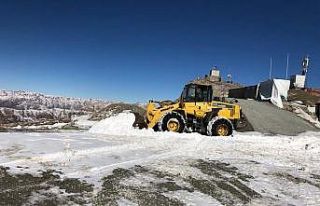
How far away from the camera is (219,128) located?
22219mm

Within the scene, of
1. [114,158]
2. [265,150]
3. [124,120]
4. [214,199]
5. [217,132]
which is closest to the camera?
[214,199]

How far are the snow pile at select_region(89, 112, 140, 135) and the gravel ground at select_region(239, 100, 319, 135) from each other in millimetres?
7455

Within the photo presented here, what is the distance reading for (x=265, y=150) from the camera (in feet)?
55.6

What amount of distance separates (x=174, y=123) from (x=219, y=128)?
2267 millimetres

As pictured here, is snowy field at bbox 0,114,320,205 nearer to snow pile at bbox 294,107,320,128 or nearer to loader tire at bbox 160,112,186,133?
loader tire at bbox 160,112,186,133

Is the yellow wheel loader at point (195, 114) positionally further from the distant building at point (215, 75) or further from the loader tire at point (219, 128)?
the distant building at point (215, 75)

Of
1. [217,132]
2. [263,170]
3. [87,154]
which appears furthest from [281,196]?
[217,132]

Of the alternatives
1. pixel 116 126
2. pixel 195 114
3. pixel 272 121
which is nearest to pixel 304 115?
pixel 272 121

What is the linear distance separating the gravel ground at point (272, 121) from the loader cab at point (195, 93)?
15.2 ft

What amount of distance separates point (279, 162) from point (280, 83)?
100 feet

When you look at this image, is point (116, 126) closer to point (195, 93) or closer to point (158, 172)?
point (195, 93)

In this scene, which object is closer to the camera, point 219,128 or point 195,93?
point 219,128

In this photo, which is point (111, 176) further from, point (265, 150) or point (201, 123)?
point (201, 123)

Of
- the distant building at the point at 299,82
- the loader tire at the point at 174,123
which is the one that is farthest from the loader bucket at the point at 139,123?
the distant building at the point at 299,82
